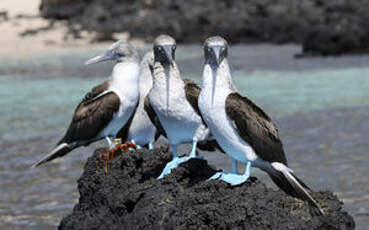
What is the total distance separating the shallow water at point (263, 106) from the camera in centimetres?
993

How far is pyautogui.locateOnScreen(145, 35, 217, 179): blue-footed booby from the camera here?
232 inches

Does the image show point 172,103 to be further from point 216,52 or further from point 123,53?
→ point 123,53

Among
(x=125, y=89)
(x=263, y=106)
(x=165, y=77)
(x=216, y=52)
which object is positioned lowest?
(x=263, y=106)

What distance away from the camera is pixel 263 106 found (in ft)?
55.7

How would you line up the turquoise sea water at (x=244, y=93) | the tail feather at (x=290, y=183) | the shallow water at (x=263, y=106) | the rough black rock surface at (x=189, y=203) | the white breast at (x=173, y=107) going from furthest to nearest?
the turquoise sea water at (x=244, y=93) < the shallow water at (x=263, y=106) < the white breast at (x=173, y=107) < the tail feather at (x=290, y=183) < the rough black rock surface at (x=189, y=203)

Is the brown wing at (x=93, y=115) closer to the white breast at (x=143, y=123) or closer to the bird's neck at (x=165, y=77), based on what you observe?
the white breast at (x=143, y=123)

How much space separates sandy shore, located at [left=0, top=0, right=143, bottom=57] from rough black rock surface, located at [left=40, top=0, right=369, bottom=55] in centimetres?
70

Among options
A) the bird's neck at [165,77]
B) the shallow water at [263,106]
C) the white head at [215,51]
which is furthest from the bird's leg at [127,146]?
the shallow water at [263,106]

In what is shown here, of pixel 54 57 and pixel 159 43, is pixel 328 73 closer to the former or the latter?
pixel 54 57

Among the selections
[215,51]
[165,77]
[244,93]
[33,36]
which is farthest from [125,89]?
[33,36]

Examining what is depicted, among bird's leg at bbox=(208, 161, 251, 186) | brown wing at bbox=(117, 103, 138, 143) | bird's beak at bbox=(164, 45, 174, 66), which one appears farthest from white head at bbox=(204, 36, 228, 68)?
brown wing at bbox=(117, 103, 138, 143)

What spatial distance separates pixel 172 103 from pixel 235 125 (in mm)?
581

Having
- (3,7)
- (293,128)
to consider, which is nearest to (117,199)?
(293,128)

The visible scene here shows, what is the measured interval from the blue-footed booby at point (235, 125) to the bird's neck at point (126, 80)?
1.54 m
